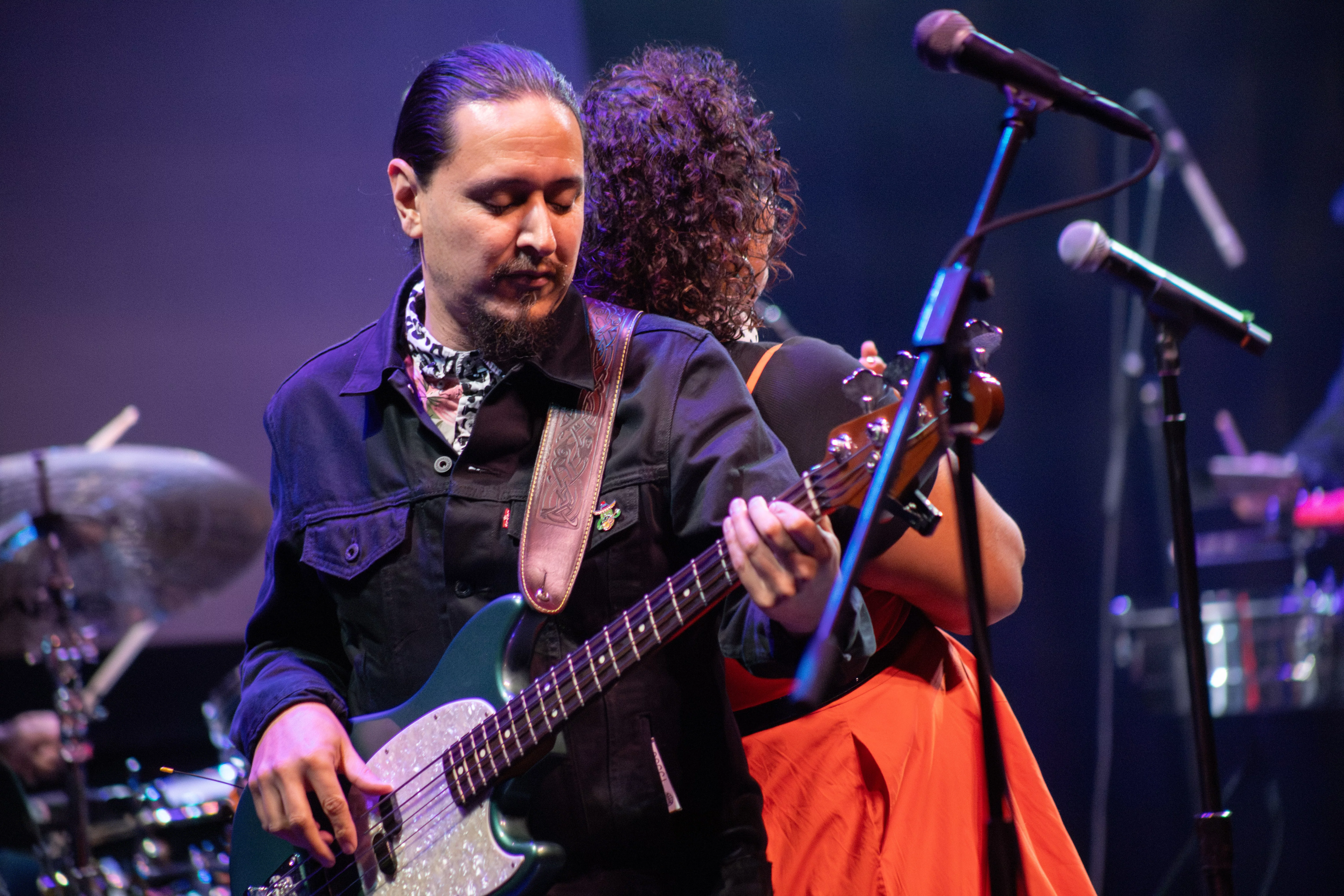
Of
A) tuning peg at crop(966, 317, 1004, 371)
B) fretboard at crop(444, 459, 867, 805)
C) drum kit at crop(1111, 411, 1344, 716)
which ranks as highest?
tuning peg at crop(966, 317, 1004, 371)

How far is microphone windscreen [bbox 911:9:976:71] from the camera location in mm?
1347

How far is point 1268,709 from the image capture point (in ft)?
14.4

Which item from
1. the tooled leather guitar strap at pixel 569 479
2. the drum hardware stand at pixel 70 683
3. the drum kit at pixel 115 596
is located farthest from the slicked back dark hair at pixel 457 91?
the drum hardware stand at pixel 70 683

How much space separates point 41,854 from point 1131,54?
5.55m

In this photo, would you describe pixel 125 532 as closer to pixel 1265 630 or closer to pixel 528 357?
pixel 528 357

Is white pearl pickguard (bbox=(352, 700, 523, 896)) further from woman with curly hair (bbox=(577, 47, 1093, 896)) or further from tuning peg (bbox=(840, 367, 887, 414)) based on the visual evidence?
tuning peg (bbox=(840, 367, 887, 414))

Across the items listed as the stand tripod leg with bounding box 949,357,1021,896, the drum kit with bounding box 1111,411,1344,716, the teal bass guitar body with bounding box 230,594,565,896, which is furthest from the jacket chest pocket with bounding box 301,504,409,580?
the drum kit with bounding box 1111,411,1344,716

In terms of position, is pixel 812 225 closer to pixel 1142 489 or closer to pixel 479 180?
pixel 1142 489

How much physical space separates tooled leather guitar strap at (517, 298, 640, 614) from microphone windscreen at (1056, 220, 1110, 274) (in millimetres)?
694

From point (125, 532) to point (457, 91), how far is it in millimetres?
2587

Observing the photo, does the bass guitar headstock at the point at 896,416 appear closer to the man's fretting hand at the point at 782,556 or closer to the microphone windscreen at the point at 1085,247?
the man's fretting hand at the point at 782,556

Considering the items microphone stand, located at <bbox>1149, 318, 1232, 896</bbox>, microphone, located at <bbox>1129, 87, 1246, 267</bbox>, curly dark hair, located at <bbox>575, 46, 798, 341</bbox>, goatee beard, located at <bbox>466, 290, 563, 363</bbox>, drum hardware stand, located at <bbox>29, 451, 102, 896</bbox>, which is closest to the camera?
microphone stand, located at <bbox>1149, 318, 1232, 896</bbox>

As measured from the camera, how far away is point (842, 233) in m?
4.86

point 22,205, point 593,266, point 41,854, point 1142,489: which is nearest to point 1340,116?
point 1142,489
